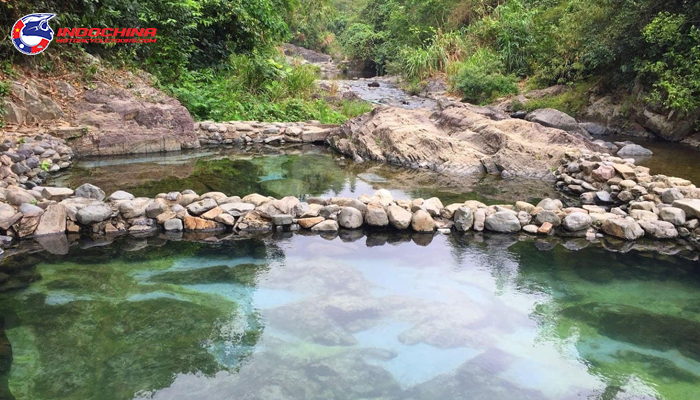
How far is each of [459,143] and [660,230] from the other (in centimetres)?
381

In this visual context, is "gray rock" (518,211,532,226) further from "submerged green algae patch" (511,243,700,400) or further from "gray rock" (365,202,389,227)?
"gray rock" (365,202,389,227)

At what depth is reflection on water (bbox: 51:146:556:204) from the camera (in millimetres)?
6289

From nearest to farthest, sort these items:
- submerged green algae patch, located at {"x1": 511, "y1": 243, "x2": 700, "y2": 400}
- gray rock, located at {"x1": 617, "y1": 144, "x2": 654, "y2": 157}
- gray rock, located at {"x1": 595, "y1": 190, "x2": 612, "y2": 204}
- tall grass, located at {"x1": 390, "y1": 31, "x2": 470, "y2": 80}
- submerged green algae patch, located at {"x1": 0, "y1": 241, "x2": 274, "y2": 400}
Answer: submerged green algae patch, located at {"x1": 0, "y1": 241, "x2": 274, "y2": 400} < submerged green algae patch, located at {"x1": 511, "y1": 243, "x2": 700, "y2": 400} < gray rock, located at {"x1": 595, "y1": 190, "x2": 612, "y2": 204} < gray rock, located at {"x1": 617, "y1": 144, "x2": 654, "y2": 157} < tall grass, located at {"x1": 390, "y1": 31, "x2": 470, "y2": 80}

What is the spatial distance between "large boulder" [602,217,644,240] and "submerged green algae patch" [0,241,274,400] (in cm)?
333

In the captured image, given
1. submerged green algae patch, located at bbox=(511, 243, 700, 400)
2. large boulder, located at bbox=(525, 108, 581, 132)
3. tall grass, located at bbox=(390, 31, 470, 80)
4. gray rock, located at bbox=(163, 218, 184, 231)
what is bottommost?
submerged green algae patch, located at bbox=(511, 243, 700, 400)

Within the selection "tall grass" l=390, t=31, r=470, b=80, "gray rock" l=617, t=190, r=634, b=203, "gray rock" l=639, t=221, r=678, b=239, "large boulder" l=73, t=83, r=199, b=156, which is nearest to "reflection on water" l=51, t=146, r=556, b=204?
"large boulder" l=73, t=83, r=199, b=156

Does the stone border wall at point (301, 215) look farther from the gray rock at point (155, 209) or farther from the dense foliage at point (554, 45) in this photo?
the dense foliage at point (554, 45)

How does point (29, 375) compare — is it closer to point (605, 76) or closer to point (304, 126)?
point (304, 126)

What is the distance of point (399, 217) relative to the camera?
195 inches

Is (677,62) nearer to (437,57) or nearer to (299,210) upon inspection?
(299,210)

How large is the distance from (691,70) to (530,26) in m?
7.57

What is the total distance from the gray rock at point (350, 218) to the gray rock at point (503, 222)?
1.26m

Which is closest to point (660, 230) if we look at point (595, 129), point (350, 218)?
point (350, 218)

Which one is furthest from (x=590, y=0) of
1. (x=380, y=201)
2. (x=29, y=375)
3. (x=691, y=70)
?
(x=29, y=375)
